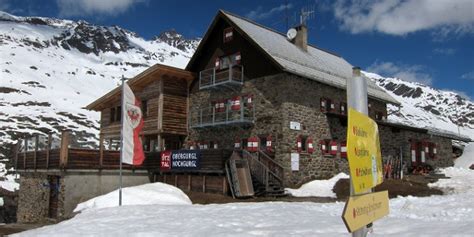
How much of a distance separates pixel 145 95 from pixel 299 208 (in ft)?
60.5

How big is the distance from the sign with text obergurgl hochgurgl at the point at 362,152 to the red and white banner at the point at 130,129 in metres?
13.1

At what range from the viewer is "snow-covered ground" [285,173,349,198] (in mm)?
22594

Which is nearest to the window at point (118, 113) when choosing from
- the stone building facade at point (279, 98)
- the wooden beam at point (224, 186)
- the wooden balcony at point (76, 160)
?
the stone building facade at point (279, 98)

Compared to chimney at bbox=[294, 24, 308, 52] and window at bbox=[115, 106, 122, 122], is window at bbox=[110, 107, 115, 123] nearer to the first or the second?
window at bbox=[115, 106, 122, 122]

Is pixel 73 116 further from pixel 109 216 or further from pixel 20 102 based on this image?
pixel 109 216

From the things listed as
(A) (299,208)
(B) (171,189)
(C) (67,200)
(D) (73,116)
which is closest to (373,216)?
(A) (299,208)

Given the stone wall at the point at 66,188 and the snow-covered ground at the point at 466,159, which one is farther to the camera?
the snow-covered ground at the point at 466,159

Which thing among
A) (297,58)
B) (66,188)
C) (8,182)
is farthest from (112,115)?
(297,58)

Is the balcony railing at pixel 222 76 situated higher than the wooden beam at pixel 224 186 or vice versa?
the balcony railing at pixel 222 76

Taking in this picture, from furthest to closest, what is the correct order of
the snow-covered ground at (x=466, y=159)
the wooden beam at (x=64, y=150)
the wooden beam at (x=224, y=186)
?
the snow-covered ground at (x=466, y=159) < the wooden beam at (x=64, y=150) < the wooden beam at (x=224, y=186)

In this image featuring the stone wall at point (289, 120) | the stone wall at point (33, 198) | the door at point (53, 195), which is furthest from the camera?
the stone wall at point (289, 120)

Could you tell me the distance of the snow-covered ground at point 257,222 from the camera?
9039 millimetres

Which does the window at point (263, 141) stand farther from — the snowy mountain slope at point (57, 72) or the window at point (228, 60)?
the snowy mountain slope at point (57, 72)

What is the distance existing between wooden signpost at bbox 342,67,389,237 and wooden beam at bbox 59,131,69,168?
1982 centimetres
